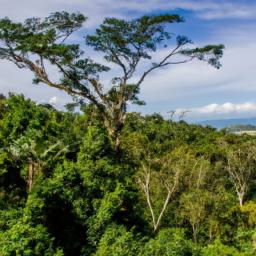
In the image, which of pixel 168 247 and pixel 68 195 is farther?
pixel 68 195

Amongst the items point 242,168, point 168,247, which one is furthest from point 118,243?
point 242,168

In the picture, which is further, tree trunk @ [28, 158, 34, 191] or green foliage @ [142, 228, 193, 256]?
tree trunk @ [28, 158, 34, 191]

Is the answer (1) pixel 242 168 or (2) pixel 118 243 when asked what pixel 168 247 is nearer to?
(2) pixel 118 243

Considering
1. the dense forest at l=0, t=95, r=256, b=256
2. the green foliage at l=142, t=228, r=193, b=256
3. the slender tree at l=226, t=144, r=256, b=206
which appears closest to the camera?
the green foliage at l=142, t=228, r=193, b=256

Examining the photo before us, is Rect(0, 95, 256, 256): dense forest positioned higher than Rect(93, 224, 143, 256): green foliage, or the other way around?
Rect(0, 95, 256, 256): dense forest

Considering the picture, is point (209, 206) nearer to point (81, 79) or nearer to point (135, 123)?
point (81, 79)

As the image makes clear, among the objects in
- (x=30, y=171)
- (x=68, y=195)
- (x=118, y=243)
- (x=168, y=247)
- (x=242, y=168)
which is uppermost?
(x=30, y=171)

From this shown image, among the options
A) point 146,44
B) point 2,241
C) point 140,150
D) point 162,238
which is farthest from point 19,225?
point 140,150

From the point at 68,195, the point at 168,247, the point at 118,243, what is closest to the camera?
the point at 168,247

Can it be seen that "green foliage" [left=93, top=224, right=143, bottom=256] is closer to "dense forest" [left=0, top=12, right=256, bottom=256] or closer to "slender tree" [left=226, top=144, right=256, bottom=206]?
"dense forest" [left=0, top=12, right=256, bottom=256]

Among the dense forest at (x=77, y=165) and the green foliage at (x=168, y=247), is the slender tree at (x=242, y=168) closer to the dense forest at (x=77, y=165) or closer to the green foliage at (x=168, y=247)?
the dense forest at (x=77, y=165)

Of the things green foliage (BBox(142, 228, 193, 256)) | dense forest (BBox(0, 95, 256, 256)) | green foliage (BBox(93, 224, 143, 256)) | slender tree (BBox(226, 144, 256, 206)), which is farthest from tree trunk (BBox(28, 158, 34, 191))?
slender tree (BBox(226, 144, 256, 206))

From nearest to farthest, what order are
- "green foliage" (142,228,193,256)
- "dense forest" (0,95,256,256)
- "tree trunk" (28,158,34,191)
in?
"green foliage" (142,228,193,256) < "dense forest" (0,95,256,256) < "tree trunk" (28,158,34,191)

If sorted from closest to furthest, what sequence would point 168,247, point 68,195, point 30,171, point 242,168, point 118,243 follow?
point 168,247
point 118,243
point 68,195
point 30,171
point 242,168
